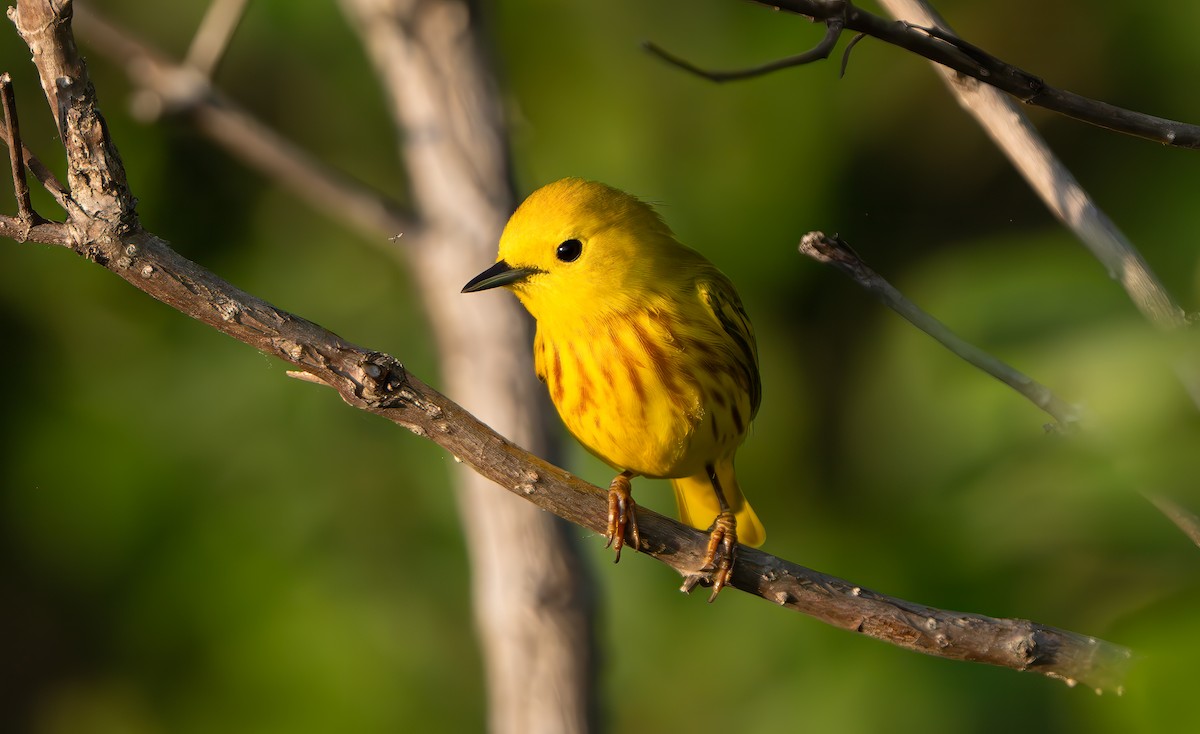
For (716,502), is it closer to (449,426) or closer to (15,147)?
(449,426)

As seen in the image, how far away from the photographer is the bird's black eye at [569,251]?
2523mm

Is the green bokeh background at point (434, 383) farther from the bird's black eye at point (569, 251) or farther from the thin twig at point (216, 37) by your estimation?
the bird's black eye at point (569, 251)

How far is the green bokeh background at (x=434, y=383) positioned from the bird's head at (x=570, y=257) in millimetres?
1304

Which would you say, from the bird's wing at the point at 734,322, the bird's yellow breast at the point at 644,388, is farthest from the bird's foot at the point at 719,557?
the bird's wing at the point at 734,322

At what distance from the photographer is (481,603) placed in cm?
352

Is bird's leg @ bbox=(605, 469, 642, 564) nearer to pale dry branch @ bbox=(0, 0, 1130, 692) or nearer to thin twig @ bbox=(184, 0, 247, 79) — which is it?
pale dry branch @ bbox=(0, 0, 1130, 692)

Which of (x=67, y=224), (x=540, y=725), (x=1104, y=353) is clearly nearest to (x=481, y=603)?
(x=540, y=725)

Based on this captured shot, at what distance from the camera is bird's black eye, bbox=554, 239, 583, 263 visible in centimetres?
252

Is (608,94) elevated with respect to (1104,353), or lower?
elevated

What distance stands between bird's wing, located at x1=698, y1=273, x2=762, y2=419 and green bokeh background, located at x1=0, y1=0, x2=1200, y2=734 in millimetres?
1132

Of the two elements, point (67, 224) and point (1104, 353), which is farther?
point (67, 224)

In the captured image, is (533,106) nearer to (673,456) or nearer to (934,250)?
(934,250)

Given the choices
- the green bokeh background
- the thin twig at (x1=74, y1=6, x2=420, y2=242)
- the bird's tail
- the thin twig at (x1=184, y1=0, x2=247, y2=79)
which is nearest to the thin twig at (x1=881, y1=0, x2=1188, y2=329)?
the bird's tail

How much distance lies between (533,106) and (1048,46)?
1812 millimetres
